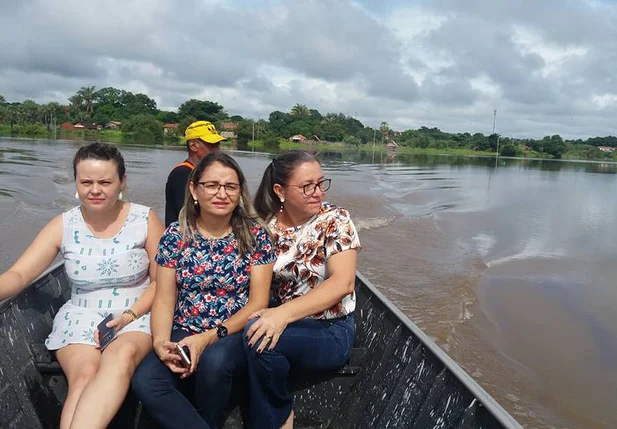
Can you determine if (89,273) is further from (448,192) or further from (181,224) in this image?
(448,192)

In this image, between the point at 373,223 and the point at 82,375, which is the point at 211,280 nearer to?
the point at 82,375

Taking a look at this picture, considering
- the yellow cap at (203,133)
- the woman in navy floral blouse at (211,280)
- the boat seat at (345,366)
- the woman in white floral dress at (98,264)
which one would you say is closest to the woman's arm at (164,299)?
the woman in navy floral blouse at (211,280)

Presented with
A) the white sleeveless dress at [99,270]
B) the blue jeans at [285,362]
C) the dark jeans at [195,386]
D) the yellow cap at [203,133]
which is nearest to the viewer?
the dark jeans at [195,386]

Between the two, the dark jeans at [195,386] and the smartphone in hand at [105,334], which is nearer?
the dark jeans at [195,386]

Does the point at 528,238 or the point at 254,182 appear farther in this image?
the point at 254,182

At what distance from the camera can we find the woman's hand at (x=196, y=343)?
2494 mm

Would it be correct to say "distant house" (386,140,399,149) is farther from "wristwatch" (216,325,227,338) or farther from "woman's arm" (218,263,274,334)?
"wristwatch" (216,325,227,338)

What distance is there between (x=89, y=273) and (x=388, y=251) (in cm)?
797

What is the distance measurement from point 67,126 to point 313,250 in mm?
100219

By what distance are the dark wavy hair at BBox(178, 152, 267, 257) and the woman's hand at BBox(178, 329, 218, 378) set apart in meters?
0.43

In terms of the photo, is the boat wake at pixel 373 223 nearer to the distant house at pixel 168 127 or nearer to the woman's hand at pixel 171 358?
the woman's hand at pixel 171 358

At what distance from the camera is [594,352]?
5848 mm

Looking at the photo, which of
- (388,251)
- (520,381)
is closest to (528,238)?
(388,251)

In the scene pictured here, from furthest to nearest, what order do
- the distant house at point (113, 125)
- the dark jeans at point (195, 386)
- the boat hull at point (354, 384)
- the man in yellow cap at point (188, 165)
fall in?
the distant house at point (113, 125)
the man in yellow cap at point (188, 165)
the dark jeans at point (195, 386)
the boat hull at point (354, 384)
